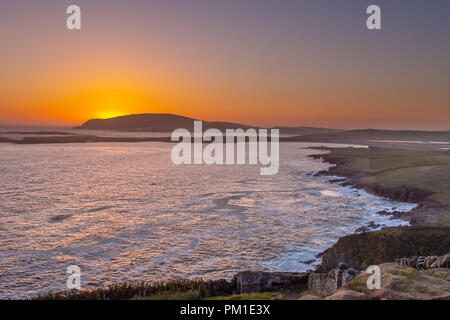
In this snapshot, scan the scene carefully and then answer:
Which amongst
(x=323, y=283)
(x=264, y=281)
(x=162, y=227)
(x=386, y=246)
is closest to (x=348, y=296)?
(x=323, y=283)

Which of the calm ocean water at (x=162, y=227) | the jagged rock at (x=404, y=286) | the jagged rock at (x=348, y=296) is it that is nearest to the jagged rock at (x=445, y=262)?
the jagged rock at (x=404, y=286)

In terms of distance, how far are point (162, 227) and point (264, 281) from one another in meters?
13.6

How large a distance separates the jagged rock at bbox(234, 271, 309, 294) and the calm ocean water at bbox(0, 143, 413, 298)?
4004 millimetres

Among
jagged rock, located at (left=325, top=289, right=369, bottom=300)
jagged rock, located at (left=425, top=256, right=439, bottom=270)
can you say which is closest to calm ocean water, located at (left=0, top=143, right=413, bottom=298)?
jagged rock, located at (left=425, top=256, right=439, bottom=270)

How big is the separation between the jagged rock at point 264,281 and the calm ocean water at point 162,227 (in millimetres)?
4004

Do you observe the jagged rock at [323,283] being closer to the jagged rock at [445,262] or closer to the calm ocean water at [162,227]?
the jagged rock at [445,262]

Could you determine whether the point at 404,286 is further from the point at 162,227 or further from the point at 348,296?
the point at 162,227

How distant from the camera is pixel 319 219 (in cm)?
2575

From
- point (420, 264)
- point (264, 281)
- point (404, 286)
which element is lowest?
point (264, 281)

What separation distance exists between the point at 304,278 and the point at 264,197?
2246 cm

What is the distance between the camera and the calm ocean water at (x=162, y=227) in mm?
16203

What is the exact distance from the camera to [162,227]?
23.6m
